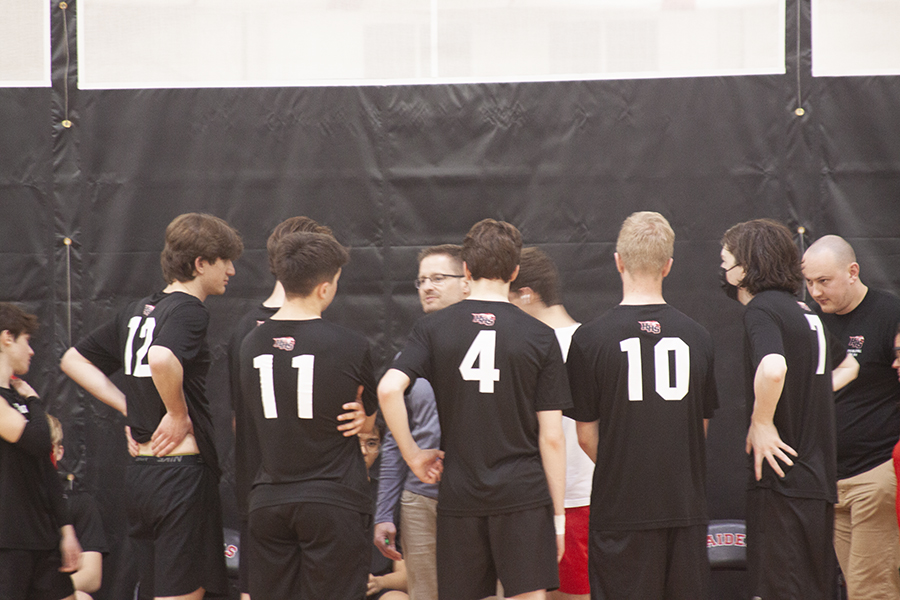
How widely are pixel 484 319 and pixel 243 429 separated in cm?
105

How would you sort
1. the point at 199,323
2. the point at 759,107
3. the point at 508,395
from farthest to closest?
the point at 759,107 → the point at 199,323 → the point at 508,395

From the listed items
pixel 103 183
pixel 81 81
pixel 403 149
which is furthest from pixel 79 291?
pixel 403 149

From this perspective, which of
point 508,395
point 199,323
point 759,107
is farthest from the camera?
point 759,107

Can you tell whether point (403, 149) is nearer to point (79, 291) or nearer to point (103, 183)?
point (103, 183)

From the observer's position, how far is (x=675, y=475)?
306 centimetres

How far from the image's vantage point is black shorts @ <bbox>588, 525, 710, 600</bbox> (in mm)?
3041

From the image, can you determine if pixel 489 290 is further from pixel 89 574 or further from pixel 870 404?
pixel 89 574

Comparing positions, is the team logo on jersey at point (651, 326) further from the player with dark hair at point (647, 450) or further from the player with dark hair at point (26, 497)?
the player with dark hair at point (26, 497)

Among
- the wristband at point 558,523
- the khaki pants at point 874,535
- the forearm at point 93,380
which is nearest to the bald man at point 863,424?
the khaki pants at point 874,535

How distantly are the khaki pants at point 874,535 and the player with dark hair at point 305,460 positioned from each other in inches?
98.9

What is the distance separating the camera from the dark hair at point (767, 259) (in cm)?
339

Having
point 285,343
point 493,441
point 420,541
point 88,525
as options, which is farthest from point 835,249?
point 88,525

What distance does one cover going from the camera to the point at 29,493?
3.40 meters

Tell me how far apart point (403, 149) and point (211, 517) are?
2.26 m
